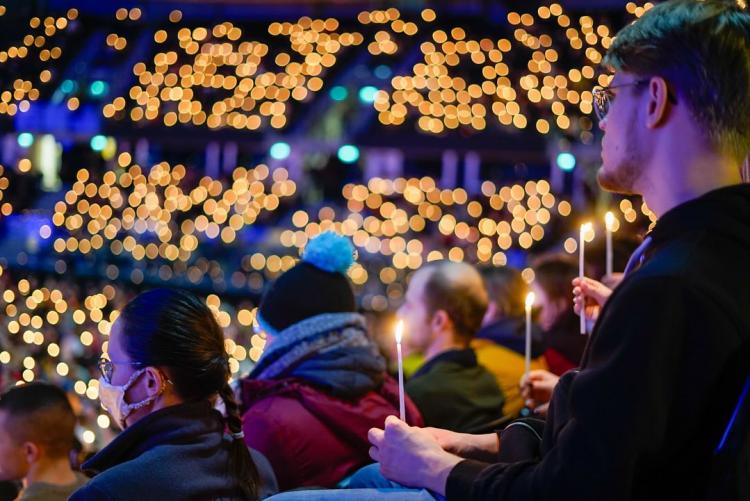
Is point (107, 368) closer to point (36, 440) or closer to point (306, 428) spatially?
point (306, 428)

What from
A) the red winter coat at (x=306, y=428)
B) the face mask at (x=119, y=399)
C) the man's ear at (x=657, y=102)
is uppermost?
the man's ear at (x=657, y=102)

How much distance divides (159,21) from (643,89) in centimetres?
1620

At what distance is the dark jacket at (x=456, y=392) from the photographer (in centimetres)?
375

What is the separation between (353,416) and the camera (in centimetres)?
310

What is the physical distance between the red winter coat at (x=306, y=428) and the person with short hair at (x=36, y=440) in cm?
58

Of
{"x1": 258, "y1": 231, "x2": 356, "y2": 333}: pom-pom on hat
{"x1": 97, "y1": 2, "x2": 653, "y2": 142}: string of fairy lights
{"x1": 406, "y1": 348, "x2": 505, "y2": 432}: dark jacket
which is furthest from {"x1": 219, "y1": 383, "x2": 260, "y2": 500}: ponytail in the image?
{"x1": 97, "y1": 2, "x2": 653, "y2": 142}: string of fairy lights

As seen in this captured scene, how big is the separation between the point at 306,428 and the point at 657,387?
1.65 m

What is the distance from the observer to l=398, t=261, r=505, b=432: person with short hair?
12.6 feet

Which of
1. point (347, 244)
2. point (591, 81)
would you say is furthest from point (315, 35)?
point (347, 244)

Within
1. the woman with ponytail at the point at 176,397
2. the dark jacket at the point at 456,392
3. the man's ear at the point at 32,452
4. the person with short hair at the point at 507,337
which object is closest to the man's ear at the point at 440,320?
the dark jacket at the point at 456,392

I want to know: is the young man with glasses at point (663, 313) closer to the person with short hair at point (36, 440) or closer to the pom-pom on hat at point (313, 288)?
the pom-pom on hat at point (313, 288)

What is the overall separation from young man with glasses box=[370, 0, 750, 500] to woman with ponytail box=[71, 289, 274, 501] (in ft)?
2.13

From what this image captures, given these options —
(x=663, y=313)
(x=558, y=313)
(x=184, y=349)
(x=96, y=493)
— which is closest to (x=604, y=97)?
(x=663, y=313)

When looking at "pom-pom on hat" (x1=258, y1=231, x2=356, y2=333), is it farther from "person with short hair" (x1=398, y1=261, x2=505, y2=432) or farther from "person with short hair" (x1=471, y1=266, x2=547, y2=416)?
"person with short hair" (x1=471, y1=266, x2=547, y2=416)
